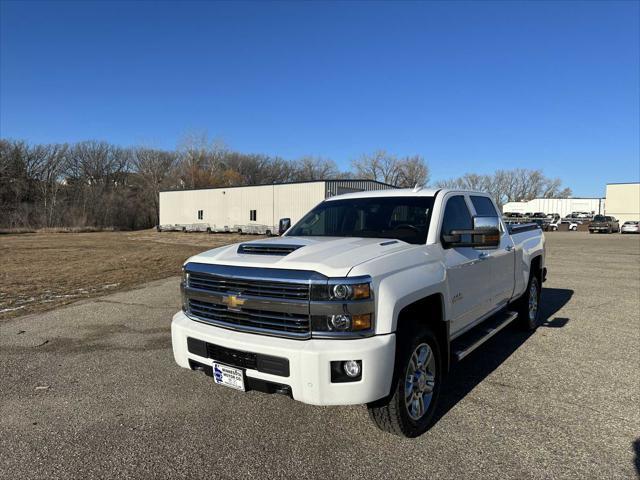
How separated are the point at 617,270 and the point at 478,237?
12.6 meters

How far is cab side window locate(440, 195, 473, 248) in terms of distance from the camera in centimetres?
423

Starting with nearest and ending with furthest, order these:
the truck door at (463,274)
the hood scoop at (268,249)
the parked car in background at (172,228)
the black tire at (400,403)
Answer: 1. the black tire at (400,403)
2. the hood scoop at (268,249)
3. the truck door at (463,274)
4. the parked car in background at (172,228)

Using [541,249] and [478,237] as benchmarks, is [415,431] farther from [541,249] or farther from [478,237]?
[541,249]

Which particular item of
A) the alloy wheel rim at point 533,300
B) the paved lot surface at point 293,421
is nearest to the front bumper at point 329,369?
the paved lot surface at point 293,421

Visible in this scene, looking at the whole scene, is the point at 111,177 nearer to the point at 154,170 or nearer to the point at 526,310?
the point at 154,170

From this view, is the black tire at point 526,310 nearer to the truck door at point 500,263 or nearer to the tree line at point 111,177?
the truck door at point 500,263

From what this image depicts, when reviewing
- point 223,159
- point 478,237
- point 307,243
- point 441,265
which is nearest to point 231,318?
point 307,243

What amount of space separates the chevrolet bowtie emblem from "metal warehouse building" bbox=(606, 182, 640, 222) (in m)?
72.7

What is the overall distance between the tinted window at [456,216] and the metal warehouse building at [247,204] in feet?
94.3

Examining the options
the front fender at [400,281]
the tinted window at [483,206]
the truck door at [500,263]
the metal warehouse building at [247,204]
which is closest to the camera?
the front fender at [400,281]

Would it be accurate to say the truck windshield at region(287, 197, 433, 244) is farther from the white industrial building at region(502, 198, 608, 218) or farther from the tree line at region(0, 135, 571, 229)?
the white industrial building at region(502, 198, 608, 218)

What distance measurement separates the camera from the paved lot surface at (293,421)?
2.98 metres

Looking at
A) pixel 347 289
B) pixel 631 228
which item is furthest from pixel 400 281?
pixel 631 228

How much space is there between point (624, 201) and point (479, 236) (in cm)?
7161
